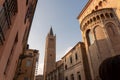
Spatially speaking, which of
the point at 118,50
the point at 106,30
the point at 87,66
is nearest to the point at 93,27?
the point at 106,30

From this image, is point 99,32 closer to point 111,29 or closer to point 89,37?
point 111,29

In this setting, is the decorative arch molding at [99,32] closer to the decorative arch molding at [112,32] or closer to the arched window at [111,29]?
the decorative arch molding at [112,32]

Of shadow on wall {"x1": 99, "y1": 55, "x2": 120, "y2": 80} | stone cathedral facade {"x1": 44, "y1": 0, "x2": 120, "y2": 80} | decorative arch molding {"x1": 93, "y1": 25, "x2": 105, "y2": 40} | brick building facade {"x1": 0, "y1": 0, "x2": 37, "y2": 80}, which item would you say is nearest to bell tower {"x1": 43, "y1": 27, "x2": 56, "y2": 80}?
stone cathedral facade {"x1": 44, "y1": 0, "x2": 120, "y2": 80}

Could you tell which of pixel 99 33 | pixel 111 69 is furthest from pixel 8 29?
pixel 99 33

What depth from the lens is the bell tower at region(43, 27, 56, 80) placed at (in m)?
47.2

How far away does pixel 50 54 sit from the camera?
172 feet

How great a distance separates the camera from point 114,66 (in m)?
1.23

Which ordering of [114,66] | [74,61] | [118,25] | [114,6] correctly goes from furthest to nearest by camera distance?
[74,61] < [114,6] < [118,25] < [114,66]

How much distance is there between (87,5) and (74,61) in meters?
13.1

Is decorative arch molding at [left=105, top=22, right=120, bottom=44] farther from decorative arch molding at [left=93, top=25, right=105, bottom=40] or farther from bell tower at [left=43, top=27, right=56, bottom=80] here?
bell tower at [left=43, top=27, right=56, bottom=80]

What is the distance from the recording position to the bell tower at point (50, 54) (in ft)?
155

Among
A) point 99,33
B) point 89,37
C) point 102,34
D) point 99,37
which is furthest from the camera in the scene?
point 89,37

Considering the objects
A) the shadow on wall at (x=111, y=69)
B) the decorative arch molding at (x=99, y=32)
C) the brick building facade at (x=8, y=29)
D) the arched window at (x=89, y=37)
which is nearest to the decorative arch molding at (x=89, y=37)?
the arched window at (x=89, y=37)

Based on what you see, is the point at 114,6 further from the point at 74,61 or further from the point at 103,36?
the point at 74,61
